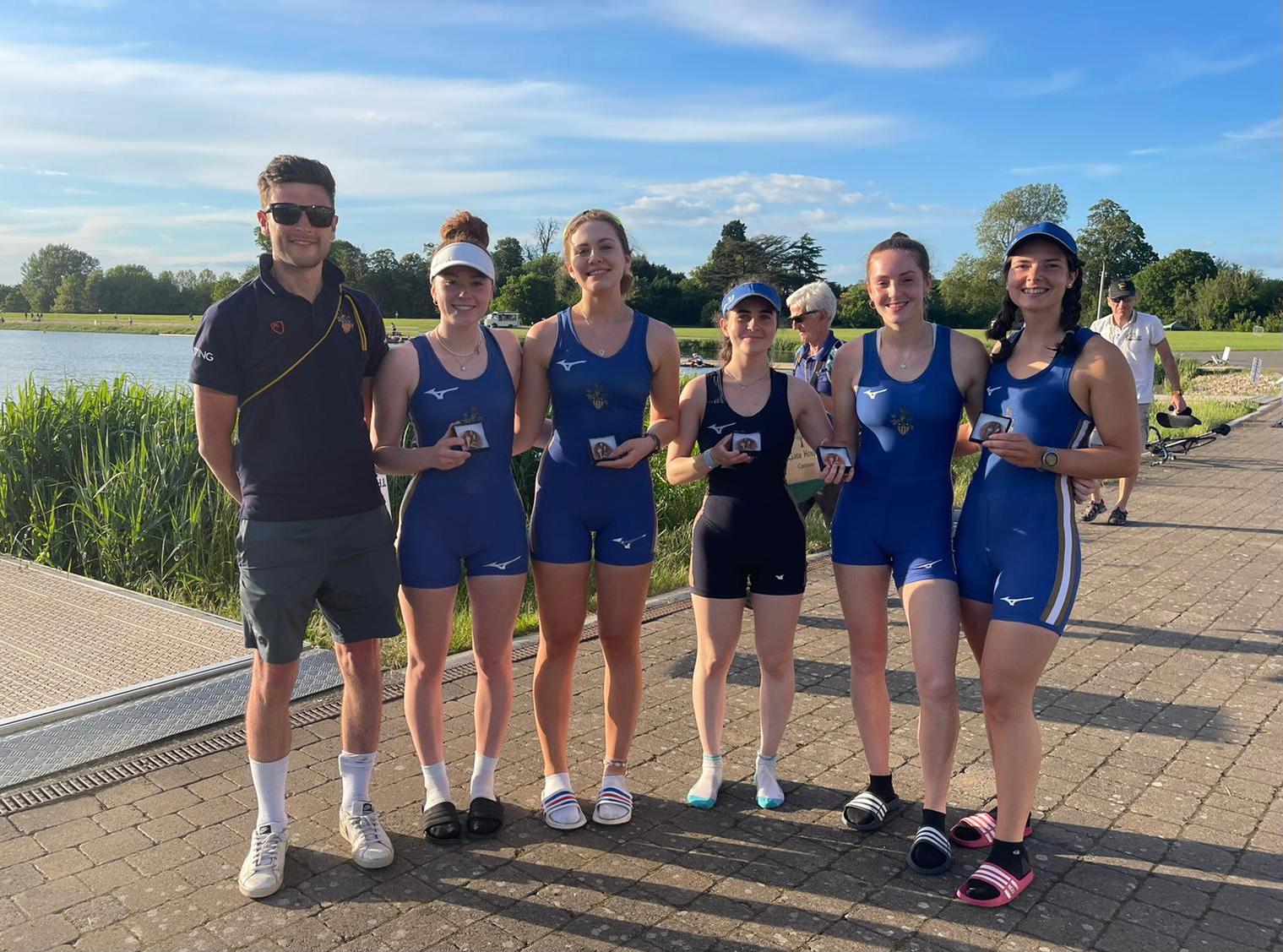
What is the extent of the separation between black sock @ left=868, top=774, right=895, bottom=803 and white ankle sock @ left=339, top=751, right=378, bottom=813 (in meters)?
2.07

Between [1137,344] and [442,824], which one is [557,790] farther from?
[1137,344]

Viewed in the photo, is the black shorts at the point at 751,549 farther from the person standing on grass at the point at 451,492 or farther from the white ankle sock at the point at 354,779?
the white ankle sock at the point at 354,779

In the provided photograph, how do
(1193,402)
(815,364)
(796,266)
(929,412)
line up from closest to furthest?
1. (929,412)
2. (815,364)
3. (1193,402)
4. (796,266)

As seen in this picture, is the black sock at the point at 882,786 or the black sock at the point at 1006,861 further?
the black sock at the point at 882,786

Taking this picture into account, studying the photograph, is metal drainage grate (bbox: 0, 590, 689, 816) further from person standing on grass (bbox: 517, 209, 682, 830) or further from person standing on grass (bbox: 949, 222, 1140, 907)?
person standing on grass (bbox: 949, 222, 1140, 907)

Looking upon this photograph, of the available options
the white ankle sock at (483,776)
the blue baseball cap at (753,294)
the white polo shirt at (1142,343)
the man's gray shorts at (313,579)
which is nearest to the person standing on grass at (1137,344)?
the white polo shirt at (1142,343)

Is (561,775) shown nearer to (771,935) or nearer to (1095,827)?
(771,935)

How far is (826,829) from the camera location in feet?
12.4

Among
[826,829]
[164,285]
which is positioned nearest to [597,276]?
[826,829]

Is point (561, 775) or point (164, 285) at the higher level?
point (164, 285)

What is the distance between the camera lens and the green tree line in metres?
11.2

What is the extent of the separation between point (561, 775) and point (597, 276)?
81.8 inches

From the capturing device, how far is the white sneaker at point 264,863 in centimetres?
324

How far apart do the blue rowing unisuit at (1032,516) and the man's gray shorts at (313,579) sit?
2.25 meters
